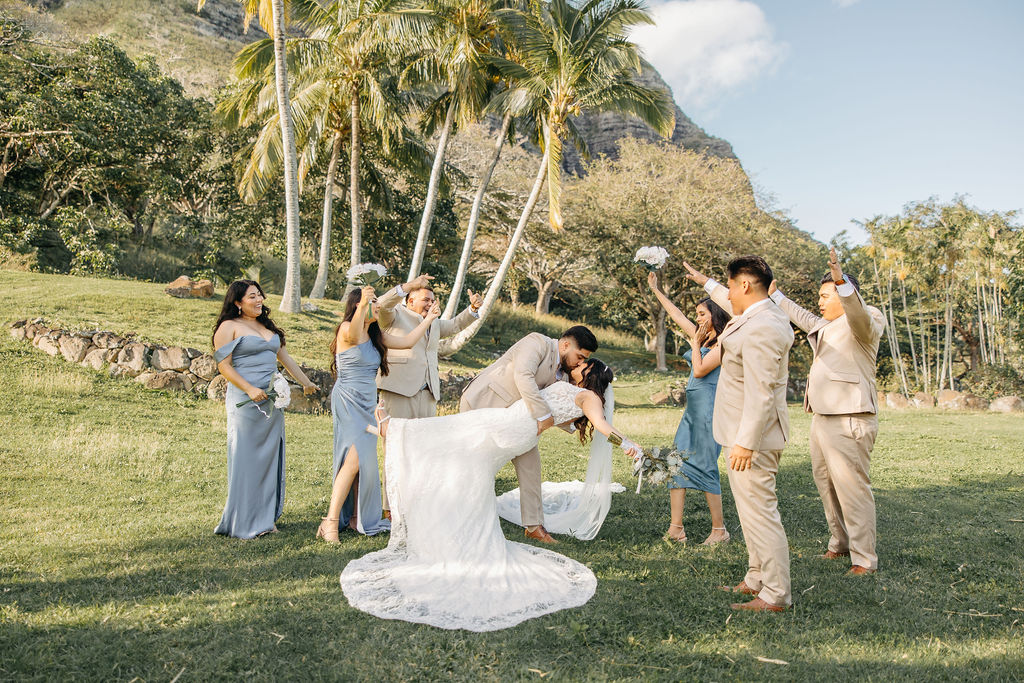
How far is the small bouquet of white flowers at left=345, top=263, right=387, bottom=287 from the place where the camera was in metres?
5.75

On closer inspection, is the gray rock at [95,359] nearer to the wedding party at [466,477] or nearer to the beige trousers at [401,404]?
the wedding party at [466,477]

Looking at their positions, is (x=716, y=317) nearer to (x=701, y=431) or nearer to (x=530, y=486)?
(x=701, y=431)

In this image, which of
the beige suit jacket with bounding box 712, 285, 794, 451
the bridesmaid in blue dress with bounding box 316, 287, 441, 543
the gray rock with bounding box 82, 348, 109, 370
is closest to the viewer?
the beige suit jacket with bounding box 712, 285, 794, 451

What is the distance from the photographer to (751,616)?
445 centimetres

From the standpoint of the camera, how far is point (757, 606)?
4.57m

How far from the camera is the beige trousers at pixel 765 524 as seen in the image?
179 inches

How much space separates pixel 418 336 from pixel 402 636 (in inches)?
111

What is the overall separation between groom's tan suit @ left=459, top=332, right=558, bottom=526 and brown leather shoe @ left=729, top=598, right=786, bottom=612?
194 cm

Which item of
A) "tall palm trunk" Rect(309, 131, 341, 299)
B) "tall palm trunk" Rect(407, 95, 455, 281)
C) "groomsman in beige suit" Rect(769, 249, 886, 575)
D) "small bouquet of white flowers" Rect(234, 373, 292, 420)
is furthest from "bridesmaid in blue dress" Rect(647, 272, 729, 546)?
"tall palm trunk" Rect(309, 131, 341, 299)

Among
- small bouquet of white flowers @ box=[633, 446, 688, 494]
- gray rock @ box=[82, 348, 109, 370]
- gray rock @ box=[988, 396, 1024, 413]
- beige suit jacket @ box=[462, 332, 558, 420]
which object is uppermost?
beige suit jacket @ box=[462, 332, 558, 420]

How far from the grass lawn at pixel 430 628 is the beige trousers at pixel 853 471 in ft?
0.89

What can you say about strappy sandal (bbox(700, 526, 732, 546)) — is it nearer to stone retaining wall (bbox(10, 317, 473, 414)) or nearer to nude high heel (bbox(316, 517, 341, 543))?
nude high heel (bbox(316, 517, 341, 543))

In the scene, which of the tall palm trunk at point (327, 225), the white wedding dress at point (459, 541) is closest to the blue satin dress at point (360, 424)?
the white wedding dress at point (459, 541)

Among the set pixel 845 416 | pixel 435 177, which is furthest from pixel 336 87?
pixel 845 416
